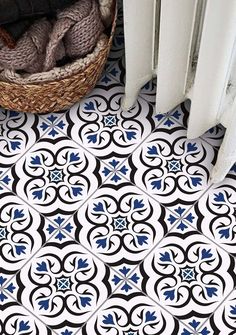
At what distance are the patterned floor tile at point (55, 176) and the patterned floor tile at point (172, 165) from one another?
8 centimetres

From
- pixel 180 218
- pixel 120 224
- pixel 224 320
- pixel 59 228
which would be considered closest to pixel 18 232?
pixel 59 228

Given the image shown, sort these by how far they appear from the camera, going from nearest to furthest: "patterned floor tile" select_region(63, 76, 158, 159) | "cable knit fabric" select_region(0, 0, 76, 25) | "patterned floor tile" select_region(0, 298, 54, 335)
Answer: "cable knit fabric" select_region(0, 0, 76, 25) < "patterned floor tile" select_region(0, 298, 54, 335) < "patterned floor tile" select_region(63, 76, 158, 159)

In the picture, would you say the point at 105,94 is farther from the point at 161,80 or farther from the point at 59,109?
the point at 161,80

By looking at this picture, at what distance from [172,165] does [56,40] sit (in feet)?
1.05

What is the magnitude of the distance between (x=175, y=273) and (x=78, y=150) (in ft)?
0.95

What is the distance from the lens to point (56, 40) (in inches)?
46.2

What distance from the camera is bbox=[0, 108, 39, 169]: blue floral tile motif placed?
1.34 metres

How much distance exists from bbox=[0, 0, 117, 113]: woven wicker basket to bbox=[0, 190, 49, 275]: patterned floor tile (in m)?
0.18

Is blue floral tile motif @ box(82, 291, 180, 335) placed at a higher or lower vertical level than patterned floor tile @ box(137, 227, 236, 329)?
lower

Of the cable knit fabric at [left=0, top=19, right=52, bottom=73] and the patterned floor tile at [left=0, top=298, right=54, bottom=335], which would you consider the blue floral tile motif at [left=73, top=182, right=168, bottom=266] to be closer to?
the patterned floor tile at [left=0, top=298, right=54, bottom=335]

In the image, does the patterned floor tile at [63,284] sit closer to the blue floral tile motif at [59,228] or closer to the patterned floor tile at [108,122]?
the blue floral tile motif at [59,228]

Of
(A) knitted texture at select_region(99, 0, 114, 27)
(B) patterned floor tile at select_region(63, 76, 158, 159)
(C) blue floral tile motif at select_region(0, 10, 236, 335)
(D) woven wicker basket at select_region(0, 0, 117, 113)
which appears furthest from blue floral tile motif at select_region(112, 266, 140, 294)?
(A) knitted texture at select_region(99, 0, 114, 27)

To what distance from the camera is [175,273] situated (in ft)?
4.08

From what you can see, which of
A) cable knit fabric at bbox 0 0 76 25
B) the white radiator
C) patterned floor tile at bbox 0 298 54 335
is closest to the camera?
the white radiator
